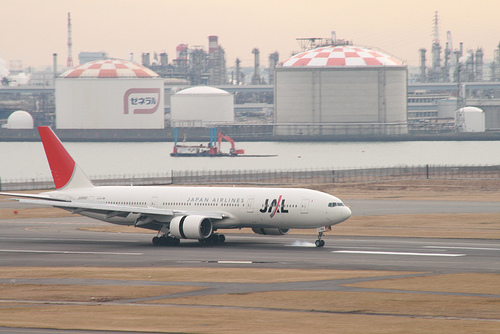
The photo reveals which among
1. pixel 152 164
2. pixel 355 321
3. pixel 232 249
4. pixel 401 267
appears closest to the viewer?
pixel 355 321

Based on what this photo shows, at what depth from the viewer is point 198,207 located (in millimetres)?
54906

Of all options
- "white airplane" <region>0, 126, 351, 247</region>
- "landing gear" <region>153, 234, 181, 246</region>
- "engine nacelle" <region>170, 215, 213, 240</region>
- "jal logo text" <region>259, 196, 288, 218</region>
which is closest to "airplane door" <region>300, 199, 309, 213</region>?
"white airplane" <region>0, 126, 351, 247</region>

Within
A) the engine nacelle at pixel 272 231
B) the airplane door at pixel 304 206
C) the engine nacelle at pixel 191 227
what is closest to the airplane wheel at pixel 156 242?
the engine nacelle at pixel 191 227

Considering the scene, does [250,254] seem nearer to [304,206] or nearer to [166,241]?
[304,206]

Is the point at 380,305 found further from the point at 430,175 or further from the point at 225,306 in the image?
the point at 430,175

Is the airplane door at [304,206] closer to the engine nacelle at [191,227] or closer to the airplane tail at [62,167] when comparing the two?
the engine nacelle at [191,227]

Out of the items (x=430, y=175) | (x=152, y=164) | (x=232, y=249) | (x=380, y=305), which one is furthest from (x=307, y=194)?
(x=152, y=164)

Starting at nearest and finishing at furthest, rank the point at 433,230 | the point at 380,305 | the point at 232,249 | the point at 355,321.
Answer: the point at 355,321 < the point at 380,305 < the point at 232,249 < the point at 433,230

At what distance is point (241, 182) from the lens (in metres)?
112

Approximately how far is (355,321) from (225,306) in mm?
5956

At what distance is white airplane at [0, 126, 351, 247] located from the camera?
51500 millimetres

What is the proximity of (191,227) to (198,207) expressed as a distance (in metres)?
3.17

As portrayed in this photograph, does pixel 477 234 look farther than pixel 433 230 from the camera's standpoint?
No

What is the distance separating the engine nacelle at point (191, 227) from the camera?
52.0m
